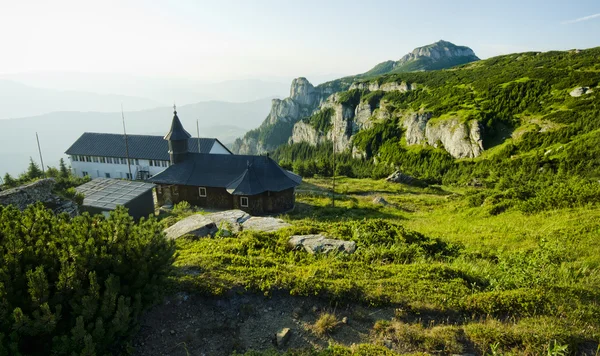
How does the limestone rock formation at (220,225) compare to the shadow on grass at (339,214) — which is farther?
the shadow on grass at (339,214)

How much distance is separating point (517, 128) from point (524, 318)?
8293cm

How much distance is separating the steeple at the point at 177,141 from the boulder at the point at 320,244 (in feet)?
80.1

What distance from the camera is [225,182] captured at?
29.4 meters

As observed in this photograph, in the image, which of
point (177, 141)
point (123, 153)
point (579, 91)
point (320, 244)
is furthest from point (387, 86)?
point (320, 244)

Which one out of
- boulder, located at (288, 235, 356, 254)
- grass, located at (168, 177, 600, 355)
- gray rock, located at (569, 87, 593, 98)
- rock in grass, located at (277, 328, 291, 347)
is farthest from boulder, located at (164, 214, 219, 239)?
gray rock, located at (569, 87, 593, 98)

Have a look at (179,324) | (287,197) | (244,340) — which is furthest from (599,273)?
(287,197)

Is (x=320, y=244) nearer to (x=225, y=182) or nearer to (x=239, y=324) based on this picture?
(x=239, y=324)

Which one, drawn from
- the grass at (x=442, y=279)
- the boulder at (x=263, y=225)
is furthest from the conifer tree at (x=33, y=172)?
the grass at (x=442, y=279)

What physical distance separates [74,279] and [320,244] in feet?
23.6

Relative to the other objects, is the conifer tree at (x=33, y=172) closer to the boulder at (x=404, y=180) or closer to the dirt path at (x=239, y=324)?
the dirt path at (x=239, y=324)

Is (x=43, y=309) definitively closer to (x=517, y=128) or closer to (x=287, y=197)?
(x=287, y=197)

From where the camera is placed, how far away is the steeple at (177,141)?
31438 mm

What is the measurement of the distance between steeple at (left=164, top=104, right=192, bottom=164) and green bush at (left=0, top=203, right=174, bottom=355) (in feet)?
87.7

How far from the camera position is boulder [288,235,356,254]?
10156 mm
